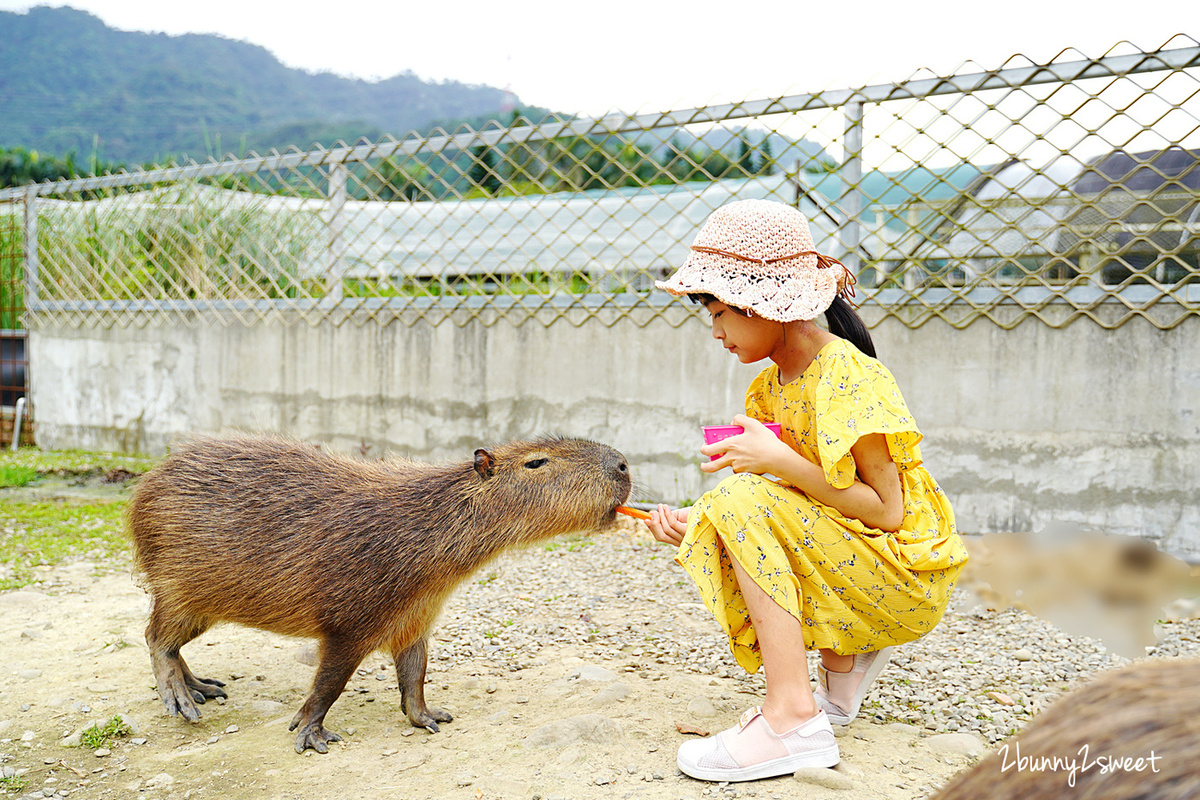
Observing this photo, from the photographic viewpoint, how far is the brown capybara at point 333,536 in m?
2.57

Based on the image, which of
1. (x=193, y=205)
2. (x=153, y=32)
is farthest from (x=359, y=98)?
(x=193, y=205)

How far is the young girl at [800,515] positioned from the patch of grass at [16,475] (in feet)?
19.6

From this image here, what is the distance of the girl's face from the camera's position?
2219mm

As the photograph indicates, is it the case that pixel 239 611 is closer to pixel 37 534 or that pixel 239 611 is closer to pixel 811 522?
pixel 811 522

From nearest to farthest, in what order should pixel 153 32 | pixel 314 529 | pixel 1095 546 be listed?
pixel 314 529, pixel 1095 546, pixel 153 32

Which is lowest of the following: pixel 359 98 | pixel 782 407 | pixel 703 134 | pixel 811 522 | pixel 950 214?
pixel 811 522

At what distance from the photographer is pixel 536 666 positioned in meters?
3.08

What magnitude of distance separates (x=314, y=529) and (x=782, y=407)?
4.65ft

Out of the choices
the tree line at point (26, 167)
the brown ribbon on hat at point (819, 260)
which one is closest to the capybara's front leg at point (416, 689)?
the brown ribbon on hat at point (819, 260)

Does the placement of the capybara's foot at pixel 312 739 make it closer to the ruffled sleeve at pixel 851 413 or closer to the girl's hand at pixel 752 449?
the girl's hand at pixel 752 449

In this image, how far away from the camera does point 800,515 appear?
2.12m

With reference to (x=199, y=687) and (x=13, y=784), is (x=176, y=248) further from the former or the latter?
(x=13, y=784)

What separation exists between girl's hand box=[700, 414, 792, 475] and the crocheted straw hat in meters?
0.27

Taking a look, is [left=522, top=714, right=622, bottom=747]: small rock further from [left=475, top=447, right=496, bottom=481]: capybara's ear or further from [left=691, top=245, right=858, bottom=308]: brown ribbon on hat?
[left=691, top=245, right=858, bottom=308]: brown ribbon on hat
